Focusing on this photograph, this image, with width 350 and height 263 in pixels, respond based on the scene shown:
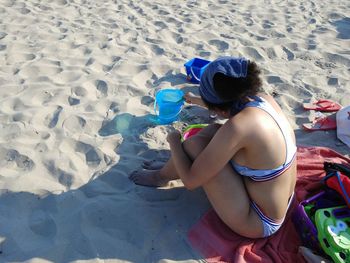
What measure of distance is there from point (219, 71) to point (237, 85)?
111 mm

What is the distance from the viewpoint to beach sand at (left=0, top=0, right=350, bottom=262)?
7.68ft

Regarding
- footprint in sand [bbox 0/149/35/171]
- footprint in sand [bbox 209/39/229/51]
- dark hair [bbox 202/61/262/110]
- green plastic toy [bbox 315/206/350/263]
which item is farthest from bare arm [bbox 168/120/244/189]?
footprint in sand [bbox 209/39/229/51]

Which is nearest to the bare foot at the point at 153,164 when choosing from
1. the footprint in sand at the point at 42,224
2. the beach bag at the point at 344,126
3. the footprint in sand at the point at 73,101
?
the footprint in sand at the point at 42,224

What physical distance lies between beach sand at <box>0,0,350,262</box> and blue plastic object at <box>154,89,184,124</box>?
7cm

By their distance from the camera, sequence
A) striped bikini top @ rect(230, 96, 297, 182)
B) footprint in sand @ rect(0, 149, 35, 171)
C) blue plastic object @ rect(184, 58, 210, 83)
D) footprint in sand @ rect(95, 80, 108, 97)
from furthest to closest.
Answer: blue plastic object @ rect(184, 58, 210, 83) < footprint in sand @ rect(95, 80, 108, 97) < footprint in sand @ rect(0, 149, 35, 171) < striped bikini top @ rect(230, 96, 297, 182)

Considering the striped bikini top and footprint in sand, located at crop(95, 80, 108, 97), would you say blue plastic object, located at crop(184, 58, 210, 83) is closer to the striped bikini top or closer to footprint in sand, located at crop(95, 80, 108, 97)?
footprint in sand, located at crop(95, 80, 108, 97)

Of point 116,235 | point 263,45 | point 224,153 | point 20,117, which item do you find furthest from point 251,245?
point 263,45

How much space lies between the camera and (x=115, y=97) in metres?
3.48

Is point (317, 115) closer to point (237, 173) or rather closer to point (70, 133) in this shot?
point (237, 173)

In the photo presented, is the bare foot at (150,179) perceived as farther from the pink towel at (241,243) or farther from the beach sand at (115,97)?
the pink towel at (241,243)

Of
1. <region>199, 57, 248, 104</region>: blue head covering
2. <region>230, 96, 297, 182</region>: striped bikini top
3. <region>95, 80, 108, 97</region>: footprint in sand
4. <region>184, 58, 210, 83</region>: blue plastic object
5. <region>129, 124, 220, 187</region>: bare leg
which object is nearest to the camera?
<region>199, 57, 248, 104</region>: blue head covering

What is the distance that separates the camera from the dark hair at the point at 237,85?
1.95 metres

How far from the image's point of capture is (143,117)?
327 centimetres

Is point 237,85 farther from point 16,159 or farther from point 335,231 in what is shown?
point 16,159
